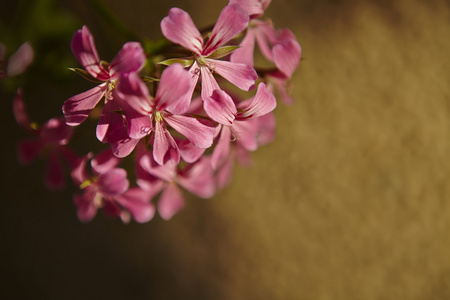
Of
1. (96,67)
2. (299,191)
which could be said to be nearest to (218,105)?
(96,67)

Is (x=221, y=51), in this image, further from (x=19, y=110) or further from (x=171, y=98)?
(x=19, y=110)

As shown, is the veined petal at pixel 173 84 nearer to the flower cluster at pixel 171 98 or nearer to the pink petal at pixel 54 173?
the flower cluster at pixel 171 98

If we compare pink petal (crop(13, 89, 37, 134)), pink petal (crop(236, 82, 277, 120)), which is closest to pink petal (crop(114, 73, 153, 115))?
pink petal (crop(236, 82, 277, 120))

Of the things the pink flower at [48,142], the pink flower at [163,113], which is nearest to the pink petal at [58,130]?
the pink flower at [48,142]

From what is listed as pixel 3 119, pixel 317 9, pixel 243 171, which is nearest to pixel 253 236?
pixel 243 171

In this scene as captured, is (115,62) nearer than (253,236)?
Yes

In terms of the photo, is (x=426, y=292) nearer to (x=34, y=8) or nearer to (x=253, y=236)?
(x=253, y=236)

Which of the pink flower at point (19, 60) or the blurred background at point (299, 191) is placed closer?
the pink flower at point (19, 60)
